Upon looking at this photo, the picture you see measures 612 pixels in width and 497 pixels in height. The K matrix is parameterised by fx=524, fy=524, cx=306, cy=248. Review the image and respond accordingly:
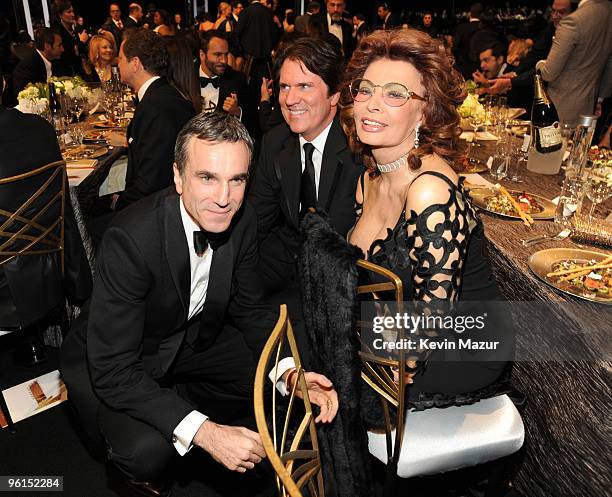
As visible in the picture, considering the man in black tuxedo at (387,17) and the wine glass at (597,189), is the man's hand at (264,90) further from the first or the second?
the man in black tuxedo at (387,17)

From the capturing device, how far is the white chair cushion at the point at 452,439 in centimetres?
153

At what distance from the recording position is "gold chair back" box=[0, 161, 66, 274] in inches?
84.0

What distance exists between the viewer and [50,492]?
2.08 metres

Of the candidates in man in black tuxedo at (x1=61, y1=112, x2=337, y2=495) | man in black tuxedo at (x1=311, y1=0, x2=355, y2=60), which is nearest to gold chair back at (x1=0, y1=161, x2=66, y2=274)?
man in black tuxedo at (x1=61, y1=112, x2=337, y2=495)

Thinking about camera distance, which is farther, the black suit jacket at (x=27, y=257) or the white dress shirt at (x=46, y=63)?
the white dress shirt at (x=46, y=63)

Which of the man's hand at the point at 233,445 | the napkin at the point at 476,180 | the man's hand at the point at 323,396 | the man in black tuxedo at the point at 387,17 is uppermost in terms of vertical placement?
the man in black tuxedo at the point at 387,17

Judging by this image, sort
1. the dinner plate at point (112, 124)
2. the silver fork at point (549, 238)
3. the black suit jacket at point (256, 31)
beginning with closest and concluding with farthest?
the silver fork at point (549, 238), the dinner plate at point (112, 124), the black suit jacket at point (256, 31)

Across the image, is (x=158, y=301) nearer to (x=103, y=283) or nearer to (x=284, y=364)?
(x=103, y=283)

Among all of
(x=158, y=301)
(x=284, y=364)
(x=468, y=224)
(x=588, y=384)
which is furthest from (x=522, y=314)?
(x=158, y=301)

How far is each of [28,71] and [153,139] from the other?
11.3ft

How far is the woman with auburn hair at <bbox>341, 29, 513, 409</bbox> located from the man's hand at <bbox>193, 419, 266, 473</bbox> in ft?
1.66

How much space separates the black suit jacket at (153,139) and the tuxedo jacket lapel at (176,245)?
1.58 m

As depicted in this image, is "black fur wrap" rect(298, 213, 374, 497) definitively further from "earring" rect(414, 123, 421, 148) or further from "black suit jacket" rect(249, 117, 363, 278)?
"black suit jacket" rect(249, 117, 363, 278)

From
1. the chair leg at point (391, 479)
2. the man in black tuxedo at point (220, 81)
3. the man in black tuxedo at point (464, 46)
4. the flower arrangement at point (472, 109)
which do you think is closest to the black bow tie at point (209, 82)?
the man in black tuxedo at point (220, 81)
